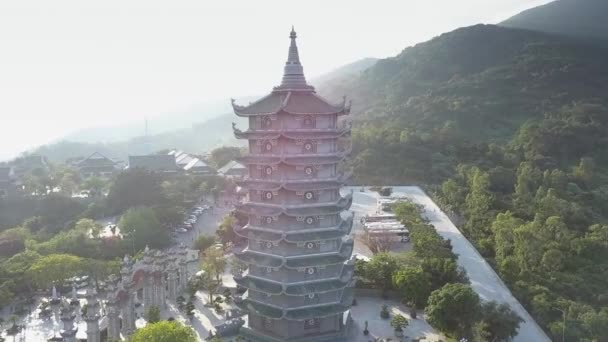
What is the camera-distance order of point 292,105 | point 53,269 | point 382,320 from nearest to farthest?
point 292,105 < point 382,320 < point 53,269

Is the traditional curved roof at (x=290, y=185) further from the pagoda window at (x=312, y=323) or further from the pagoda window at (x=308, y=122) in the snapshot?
the pagoda window at (x=312, y=323)

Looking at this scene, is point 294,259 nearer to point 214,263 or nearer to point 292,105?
point 292,105

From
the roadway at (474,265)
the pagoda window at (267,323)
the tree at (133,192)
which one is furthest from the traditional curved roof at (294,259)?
the tree at (133,192)

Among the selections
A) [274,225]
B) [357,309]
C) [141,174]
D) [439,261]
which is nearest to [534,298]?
[439,261]

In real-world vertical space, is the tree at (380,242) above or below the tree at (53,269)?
below

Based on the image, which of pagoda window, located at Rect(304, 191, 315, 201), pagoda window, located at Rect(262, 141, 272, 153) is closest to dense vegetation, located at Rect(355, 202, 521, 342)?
pagoda window, located at Rect(304, 191, 315, 201)

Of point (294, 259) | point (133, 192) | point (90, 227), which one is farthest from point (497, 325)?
point (133, 192)
